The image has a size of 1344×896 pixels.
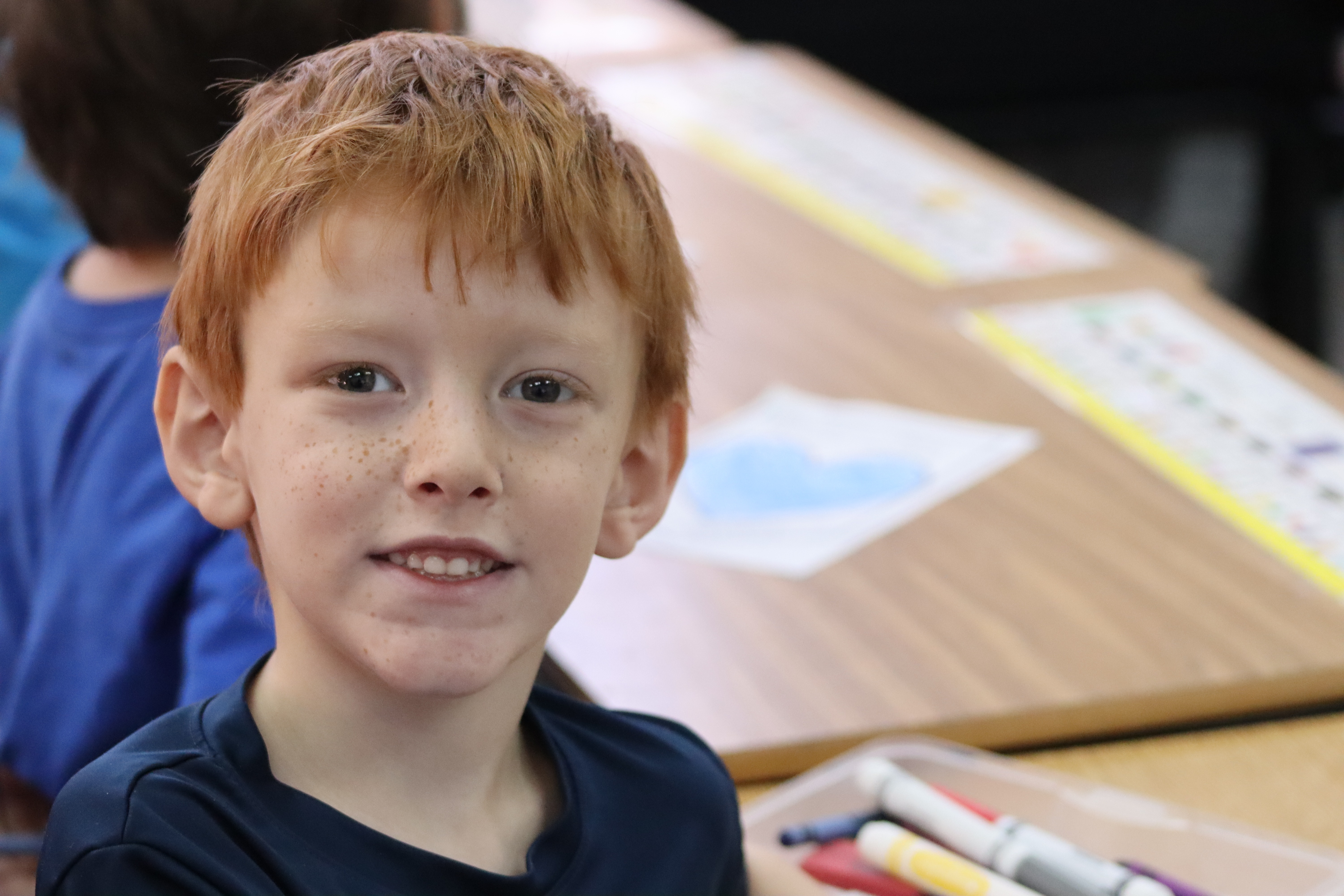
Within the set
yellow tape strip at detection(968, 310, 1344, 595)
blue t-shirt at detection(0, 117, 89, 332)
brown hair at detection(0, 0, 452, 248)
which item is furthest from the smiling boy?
blue t-shirt at detection(0, 117, 89, 332)

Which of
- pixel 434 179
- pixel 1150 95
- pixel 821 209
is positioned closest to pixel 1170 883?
pixel 434 179

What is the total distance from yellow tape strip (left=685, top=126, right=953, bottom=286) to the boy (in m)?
0.79

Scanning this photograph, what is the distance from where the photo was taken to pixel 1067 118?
13.9 feet

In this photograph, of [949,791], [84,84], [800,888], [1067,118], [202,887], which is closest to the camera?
[202,887]

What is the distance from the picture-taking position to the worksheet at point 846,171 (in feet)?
6.30

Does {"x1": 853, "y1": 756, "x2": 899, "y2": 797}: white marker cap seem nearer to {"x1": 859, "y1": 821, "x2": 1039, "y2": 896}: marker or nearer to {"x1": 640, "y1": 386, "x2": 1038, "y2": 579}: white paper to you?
{"x1": 859, "y1": 821, "x2": 1039, "y2": 896}: marker

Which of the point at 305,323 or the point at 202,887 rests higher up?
the point at 305,323

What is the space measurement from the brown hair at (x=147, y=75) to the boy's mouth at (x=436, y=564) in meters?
0.61

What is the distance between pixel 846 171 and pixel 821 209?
175 millimetres

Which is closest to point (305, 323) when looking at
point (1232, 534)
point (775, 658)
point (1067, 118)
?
point (775, 658)

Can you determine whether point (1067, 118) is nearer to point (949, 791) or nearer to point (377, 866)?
point (949, 791)

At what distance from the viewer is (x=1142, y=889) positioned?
2.71 feet

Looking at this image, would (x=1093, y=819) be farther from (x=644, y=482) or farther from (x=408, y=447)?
(x=408, y=447)

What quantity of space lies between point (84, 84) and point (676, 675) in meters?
0.62
